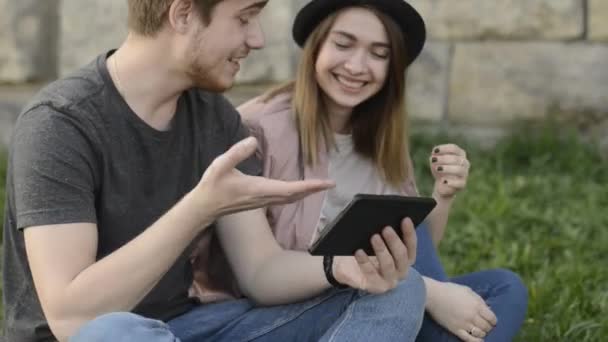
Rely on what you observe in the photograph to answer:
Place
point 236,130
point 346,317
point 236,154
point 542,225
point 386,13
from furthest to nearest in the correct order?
point 542,225
point 386,13
point 236,130
point 346,317
point 236,154

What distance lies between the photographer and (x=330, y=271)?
2.45 meters

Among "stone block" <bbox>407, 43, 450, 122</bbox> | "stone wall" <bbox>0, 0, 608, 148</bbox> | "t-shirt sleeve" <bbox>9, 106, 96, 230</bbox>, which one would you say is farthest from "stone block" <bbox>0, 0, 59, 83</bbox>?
"t-shirt sleeve" <bbox>9, 106, 96, 230</bbox>

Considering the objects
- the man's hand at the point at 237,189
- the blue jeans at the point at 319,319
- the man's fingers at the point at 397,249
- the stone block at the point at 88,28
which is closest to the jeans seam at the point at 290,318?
the blue jeans at the point at 319,319

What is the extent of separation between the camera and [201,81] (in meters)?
2.37

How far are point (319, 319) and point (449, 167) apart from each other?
22.9 inches

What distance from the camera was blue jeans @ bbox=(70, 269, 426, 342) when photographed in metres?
2.32

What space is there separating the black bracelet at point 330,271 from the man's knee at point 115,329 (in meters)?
0.49

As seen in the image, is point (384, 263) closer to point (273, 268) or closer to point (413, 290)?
point (413, 290)

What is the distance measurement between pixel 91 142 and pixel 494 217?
2192 mm

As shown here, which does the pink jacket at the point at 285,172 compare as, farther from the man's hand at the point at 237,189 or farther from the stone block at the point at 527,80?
the stone block at the point at 527,80

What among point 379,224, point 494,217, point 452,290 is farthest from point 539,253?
point 379,224

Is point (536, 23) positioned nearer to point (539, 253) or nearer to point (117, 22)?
point (539, 253)

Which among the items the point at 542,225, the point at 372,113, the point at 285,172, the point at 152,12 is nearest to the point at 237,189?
the point at 152,12

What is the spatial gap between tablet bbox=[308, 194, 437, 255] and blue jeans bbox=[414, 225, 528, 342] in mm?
454
